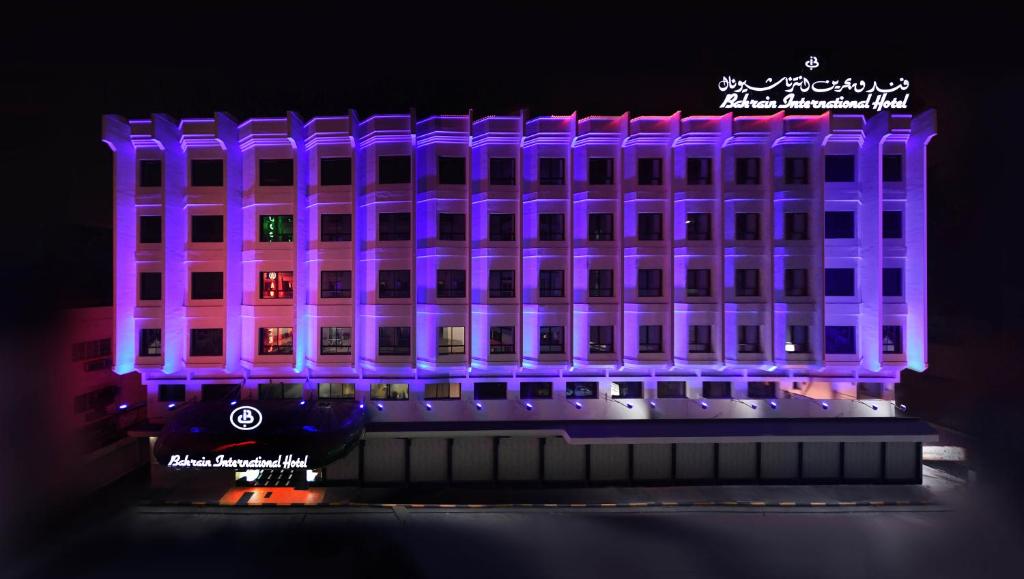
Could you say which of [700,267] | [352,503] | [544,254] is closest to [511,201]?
[544,254]

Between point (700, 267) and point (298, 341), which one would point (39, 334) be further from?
point (700, 267)

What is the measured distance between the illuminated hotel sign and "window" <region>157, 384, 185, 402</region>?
32402 millimetres

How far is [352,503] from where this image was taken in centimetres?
1956

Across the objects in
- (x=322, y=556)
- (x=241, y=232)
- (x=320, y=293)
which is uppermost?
(x=241, y=232)

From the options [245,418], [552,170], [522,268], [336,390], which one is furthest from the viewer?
[336,390]

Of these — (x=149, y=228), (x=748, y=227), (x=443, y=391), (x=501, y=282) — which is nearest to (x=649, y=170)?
(x=748, y=227)

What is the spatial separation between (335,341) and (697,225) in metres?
19.8

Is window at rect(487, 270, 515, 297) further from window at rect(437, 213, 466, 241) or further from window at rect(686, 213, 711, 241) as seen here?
window at rect(686, 213, 711, 241)

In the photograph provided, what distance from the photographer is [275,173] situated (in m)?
21.0

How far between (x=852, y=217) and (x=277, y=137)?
3009cm

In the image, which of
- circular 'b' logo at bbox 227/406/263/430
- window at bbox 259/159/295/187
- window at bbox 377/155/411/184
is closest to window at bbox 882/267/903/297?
window at bbox 377/155/411/184

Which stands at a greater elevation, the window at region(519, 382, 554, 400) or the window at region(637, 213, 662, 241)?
the window at region(637, 213, 662, 241)

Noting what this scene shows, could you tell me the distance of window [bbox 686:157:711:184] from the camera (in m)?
21.1

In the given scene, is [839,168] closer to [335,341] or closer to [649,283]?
[649,283]
